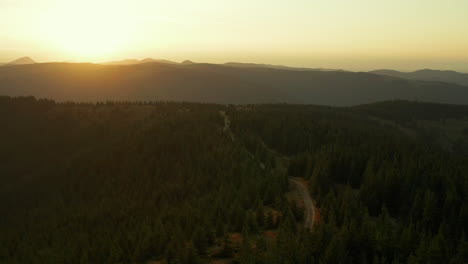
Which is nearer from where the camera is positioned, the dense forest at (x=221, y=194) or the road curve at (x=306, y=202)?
the dense forest at (x=221, y=194)

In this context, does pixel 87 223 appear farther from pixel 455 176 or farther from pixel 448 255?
pixel 455 176

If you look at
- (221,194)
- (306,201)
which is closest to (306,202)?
(306,201)

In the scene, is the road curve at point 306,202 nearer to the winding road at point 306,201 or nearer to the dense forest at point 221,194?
the winding road at point 306,201

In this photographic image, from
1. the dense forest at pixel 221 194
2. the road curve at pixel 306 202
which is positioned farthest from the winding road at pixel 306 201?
the dense forest at pixel 221 194

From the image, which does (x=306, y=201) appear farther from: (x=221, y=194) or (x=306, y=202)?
(x=221, y=194)

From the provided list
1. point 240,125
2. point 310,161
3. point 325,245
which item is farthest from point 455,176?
point 240,125

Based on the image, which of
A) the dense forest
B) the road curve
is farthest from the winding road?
the dense forest
